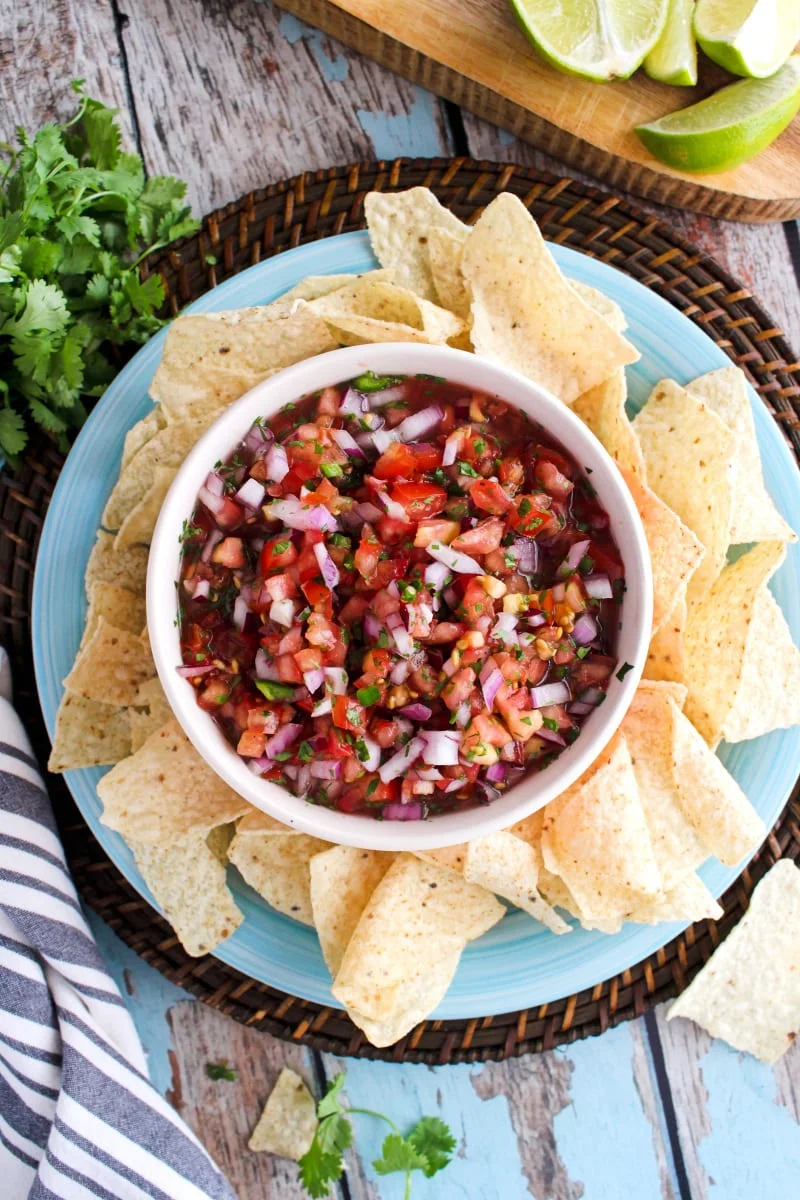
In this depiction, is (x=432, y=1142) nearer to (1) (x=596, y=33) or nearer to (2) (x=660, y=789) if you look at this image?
(2) (x=660, y=789)

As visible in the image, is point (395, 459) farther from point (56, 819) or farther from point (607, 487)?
point (56, 819)

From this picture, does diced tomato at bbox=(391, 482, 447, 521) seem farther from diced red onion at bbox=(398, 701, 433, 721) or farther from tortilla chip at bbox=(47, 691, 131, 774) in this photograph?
tortilla chip at bbox=(47, 691, 131, 774)

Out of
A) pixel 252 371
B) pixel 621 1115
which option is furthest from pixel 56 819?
pixel 621 1115

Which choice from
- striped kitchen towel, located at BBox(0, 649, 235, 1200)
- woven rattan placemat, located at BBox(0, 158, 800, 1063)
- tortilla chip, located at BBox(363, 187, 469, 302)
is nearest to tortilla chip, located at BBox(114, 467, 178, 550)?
woven rattan placemat, located at BBox(0, 158, 800, 1063)

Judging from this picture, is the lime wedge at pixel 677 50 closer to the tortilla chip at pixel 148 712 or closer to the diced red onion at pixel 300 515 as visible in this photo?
the diced red onion at pixel 300 515

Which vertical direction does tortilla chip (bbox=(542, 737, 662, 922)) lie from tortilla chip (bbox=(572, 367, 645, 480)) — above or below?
below
